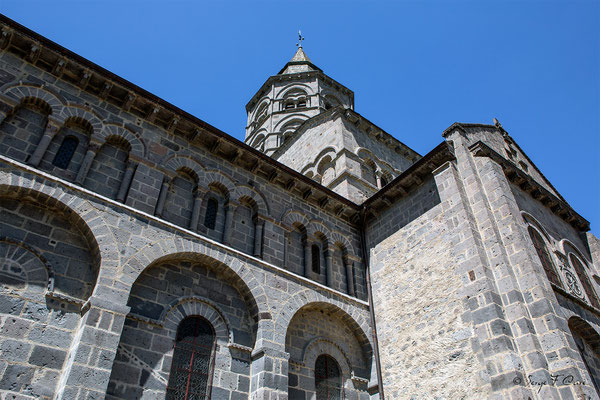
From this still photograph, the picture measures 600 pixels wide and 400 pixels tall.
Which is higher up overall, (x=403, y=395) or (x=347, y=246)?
(x=347, y=246)

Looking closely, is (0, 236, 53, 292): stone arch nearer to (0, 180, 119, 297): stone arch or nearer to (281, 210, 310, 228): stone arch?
(0, 180, 119, 297): stone arch

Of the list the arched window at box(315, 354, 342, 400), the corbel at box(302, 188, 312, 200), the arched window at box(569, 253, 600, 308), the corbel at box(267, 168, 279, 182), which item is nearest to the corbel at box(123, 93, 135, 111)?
the corbel at box(267, 168, 279, 182)

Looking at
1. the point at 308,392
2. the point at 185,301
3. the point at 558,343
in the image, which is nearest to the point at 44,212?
the point at 185,301

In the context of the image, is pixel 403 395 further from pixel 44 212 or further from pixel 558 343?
pixel 44 212

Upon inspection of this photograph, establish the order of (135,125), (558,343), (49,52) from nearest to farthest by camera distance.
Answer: (558,343), (49,52), (135,125)

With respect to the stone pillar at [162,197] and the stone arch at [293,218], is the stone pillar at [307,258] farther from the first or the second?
the stone pillar at [162,197]

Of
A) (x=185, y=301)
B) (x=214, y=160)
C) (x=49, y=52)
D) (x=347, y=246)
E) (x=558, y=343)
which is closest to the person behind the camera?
(x=558, y=343)

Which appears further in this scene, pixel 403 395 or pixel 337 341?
pixel 337 341

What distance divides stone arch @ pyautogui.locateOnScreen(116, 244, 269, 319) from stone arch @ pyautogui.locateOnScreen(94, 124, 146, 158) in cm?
218

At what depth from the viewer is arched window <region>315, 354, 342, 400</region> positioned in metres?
8.80

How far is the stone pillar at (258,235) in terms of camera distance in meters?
9.50

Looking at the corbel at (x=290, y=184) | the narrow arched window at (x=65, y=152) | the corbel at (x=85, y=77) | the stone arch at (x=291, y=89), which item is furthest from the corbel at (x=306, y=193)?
the stone arch at (x=291, y=89)

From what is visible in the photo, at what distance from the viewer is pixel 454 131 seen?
10828 millimetres

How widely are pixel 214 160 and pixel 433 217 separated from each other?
18.0 ft
